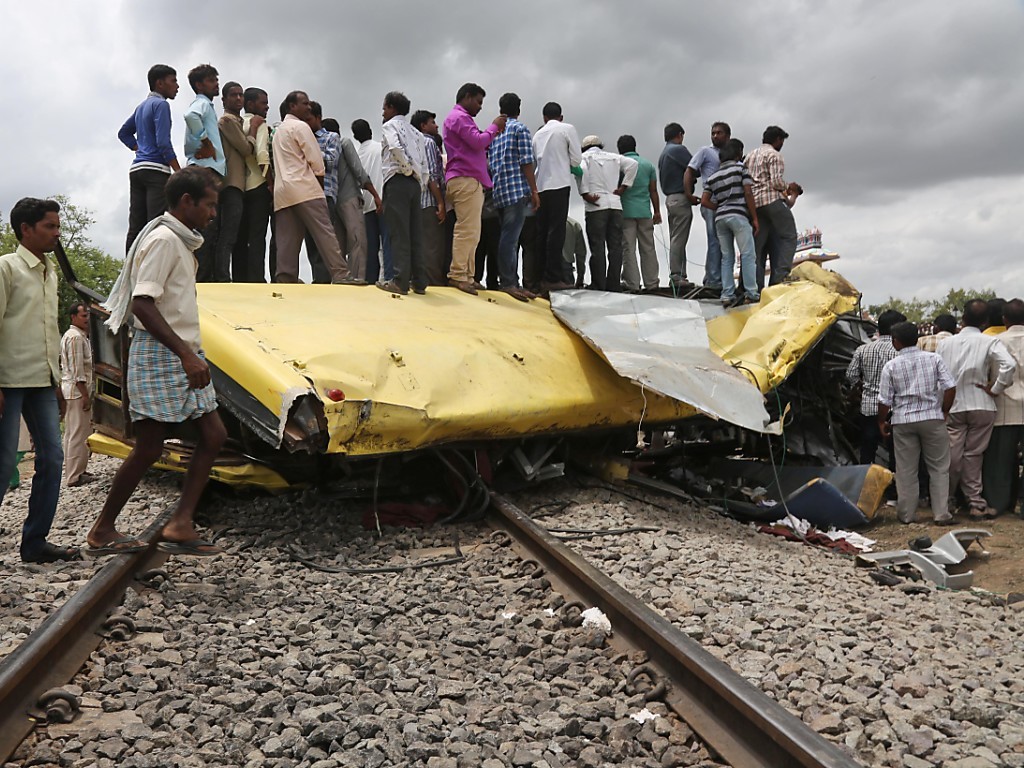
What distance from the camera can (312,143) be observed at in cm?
695

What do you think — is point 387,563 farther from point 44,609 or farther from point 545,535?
point 44,609

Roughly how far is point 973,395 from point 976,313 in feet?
2.35

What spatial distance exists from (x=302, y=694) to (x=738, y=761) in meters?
1.29

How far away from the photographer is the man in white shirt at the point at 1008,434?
6.88 metres

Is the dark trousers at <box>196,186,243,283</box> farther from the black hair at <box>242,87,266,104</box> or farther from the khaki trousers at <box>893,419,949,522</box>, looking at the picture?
the khaki trousers at <box>893,419,949,522</box>

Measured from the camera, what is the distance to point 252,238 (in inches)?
298

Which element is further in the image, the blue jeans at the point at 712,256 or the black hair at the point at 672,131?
the black hair at the point at 672,131

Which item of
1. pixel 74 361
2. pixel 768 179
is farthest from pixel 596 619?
pixel 768 179

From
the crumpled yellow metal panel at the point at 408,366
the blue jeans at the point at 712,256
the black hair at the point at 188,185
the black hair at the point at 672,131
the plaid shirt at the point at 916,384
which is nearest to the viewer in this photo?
the black hair at the point at 188,185

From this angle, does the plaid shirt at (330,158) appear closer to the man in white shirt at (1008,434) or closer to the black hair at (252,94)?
the black hair at (252,94)

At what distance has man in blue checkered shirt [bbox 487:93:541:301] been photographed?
25.2 ft

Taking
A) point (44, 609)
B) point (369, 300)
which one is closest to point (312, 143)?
point (369, 300)

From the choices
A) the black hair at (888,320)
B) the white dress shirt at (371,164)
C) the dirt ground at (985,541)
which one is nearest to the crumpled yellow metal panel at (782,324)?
the black hair at (888,320)

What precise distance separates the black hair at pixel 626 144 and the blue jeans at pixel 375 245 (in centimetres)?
320
